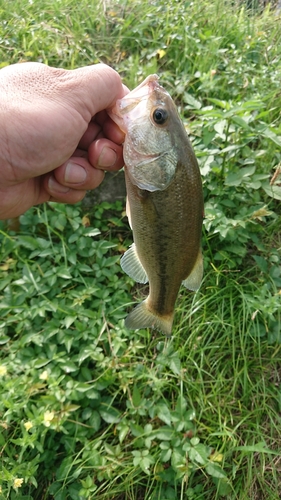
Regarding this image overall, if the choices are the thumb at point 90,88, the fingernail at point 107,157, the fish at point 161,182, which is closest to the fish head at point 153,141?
the fish at point 161,182

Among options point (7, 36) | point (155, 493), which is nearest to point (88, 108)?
point (155, 493)

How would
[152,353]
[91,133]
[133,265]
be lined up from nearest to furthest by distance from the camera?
[133,265] → [91,133] → [152,353]

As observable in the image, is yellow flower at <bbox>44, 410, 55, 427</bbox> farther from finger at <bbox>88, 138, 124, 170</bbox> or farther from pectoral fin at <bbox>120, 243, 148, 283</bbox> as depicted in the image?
finger at <bbox>88, 138, 124, 170</bbox>

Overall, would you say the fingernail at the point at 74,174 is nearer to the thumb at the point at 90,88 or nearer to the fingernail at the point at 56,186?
the fingernail at the point at 56,186

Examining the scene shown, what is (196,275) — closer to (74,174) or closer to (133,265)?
(133,265)

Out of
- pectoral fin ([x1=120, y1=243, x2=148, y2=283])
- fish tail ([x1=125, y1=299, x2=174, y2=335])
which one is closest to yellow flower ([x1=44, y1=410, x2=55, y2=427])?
fish tail ([x1=125, y1=299, x2=174, y2=335])

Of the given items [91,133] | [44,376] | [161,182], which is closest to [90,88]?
[91,133]

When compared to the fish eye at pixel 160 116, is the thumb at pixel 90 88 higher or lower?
higher

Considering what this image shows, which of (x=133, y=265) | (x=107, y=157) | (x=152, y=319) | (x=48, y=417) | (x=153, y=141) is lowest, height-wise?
(x=48, y=417)
